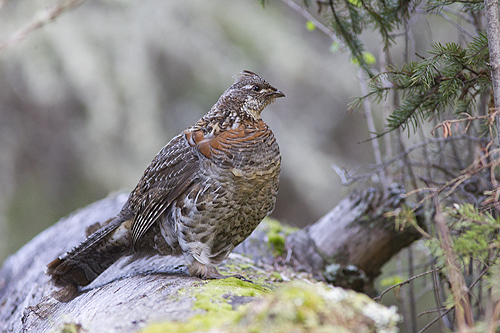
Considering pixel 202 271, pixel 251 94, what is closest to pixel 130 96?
pixel 251 94

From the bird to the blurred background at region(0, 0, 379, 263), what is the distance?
152 inches

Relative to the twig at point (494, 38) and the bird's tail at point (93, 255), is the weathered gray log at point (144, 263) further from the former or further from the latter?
the twig at point (494, 38)

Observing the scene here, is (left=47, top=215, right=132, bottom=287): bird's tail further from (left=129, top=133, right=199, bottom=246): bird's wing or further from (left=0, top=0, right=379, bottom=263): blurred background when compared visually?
(left=0, top=0, right=379, bottom=263): blurred background

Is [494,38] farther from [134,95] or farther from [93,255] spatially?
[134,95]

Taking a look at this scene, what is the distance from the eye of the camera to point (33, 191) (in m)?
7.25

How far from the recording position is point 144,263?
10.8 ft

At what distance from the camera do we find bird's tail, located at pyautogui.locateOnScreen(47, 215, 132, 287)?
295 cm

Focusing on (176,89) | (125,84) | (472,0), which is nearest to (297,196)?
(176,89)

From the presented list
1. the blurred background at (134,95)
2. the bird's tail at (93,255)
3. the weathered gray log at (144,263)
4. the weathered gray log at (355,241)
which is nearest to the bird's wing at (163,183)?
the bird's tail at (93,255)

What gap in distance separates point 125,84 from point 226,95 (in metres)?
4.41

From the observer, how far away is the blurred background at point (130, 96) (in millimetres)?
6840

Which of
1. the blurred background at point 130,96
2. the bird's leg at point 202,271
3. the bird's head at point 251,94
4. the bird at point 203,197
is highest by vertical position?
the blurred background at point 130,96

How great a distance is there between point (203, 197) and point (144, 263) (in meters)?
0.98

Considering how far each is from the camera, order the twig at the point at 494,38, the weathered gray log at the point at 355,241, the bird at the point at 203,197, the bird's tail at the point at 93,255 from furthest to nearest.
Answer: the weathered gray log at the point at 355,241 → the bird's tail at the point at 93,255 → the bird at the point at 203,197 → the twig at the point at 494,38
